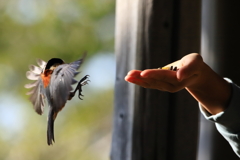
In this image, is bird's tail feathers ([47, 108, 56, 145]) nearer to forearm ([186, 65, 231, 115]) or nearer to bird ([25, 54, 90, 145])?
bird ([25, 54, 90, 145])

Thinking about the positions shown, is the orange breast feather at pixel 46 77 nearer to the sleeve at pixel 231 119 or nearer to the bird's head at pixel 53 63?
the bird's head at pixel 53 63

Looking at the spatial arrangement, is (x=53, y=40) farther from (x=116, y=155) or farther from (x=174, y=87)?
(x=116, y=155)

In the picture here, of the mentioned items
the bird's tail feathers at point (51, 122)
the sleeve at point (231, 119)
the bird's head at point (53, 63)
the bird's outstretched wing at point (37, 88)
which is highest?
the bird's head at point (53, 63)

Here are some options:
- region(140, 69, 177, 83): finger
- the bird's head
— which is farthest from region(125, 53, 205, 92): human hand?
the bird's head

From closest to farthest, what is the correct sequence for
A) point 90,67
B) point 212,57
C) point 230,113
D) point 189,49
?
point 90,67 → point 230,113 → point 189,49 → point 212,57

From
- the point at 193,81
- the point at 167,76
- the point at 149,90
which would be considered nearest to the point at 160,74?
the point at 167,76

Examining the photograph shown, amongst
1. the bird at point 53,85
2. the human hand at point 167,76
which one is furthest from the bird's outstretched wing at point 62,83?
the human hand at point 167,76

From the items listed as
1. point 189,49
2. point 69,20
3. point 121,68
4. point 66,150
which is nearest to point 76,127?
point 66,150
